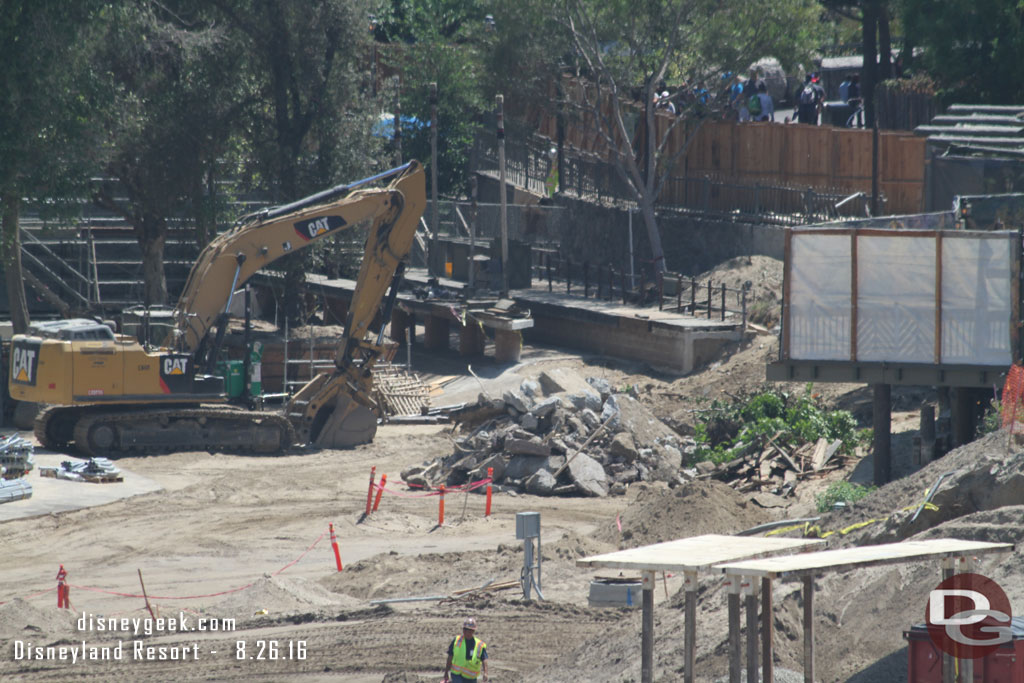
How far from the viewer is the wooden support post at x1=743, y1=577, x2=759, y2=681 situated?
1045cm

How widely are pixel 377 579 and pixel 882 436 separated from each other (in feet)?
26.4

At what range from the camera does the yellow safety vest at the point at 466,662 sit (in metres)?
13.0

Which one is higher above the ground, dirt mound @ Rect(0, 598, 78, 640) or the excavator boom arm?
the excavator boom arm

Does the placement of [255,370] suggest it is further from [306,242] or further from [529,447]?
[529,447]

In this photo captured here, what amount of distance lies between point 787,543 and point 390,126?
3820cm

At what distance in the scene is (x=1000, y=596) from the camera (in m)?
11.9

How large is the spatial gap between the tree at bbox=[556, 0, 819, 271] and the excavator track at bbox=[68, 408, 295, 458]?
42.9 ft

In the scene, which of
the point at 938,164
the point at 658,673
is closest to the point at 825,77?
the point at 938,164

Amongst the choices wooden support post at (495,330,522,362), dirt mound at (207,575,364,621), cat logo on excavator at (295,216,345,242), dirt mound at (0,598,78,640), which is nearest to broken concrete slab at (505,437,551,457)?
cat logo on excavator at (295,216,345,242)

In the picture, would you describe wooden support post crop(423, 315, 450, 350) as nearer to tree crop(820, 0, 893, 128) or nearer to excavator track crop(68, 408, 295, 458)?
excavator track crop(68, 408, 295, 458)

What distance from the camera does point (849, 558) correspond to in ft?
35.1

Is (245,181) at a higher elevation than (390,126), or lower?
lower

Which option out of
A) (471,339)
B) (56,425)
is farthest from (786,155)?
(56,425)

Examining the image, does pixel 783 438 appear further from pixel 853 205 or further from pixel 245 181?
pixel 245 181
